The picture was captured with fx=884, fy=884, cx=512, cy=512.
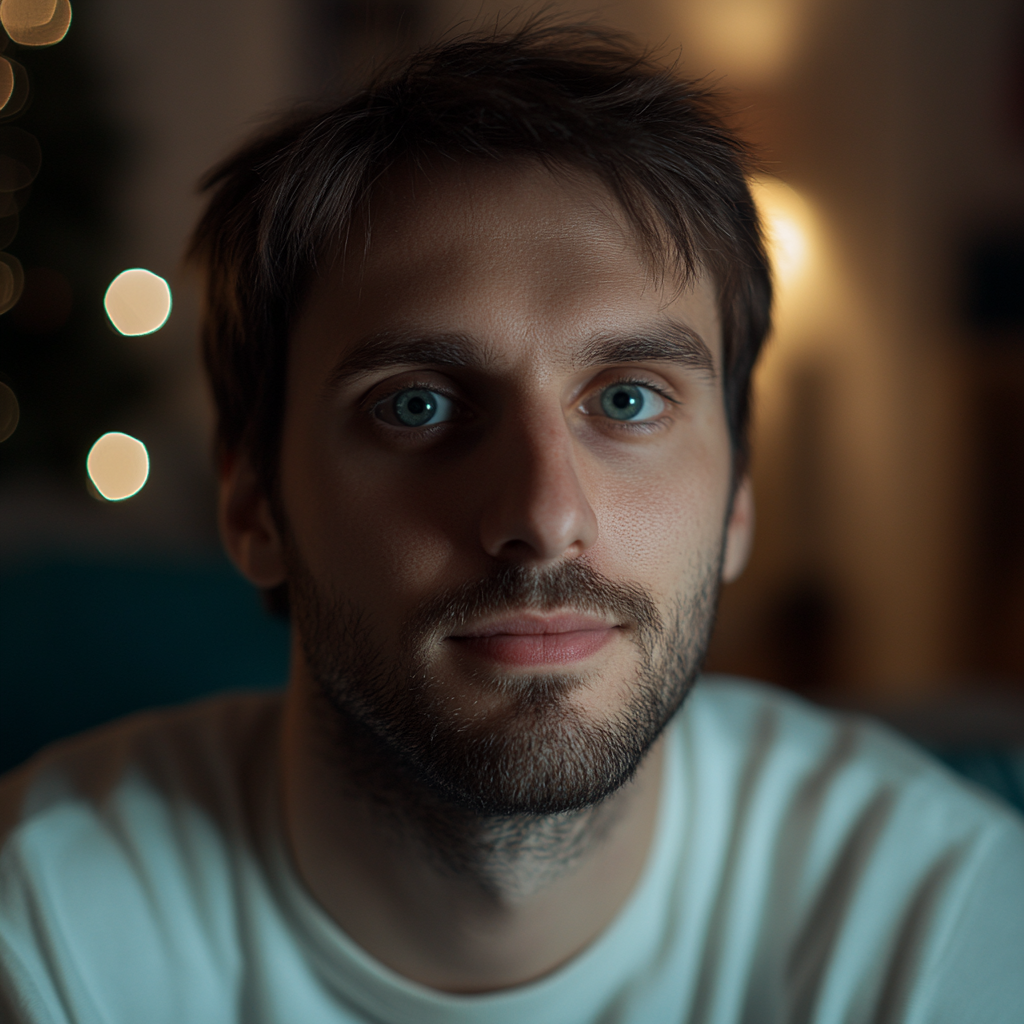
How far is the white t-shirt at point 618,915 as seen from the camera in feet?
3.17

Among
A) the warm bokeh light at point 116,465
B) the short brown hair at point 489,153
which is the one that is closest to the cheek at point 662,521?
the short brown hair at point 489,153

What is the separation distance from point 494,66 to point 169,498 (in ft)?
10.1

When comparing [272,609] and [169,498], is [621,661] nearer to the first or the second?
[272,609]

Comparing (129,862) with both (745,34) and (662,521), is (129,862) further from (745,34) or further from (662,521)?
(745,34)

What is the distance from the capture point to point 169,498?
368 cm

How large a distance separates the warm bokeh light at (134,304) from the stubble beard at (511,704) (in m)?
2.09

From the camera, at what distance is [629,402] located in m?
0.95

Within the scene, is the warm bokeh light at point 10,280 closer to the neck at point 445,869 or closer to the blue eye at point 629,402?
the neck at point 445,869

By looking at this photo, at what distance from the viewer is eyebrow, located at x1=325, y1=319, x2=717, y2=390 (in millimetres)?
878

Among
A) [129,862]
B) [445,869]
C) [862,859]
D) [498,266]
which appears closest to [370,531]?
[498,266]

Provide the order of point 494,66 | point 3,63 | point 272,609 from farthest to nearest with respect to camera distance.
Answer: point 3,63, point 272,609, point 494,66

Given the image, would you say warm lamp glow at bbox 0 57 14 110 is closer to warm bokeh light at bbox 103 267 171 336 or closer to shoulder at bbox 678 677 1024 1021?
warm bokeh light at bbox 103 267 171 336

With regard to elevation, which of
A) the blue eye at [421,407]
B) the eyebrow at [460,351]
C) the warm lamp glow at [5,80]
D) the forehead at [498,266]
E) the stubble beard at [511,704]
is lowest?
the stubble beard at [511,704]

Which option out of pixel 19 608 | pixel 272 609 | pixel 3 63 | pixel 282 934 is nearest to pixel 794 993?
pixel 282 934
